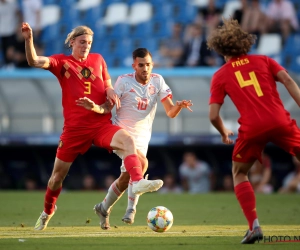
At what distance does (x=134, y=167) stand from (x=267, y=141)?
1762 mm

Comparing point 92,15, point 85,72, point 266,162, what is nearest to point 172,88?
point 266,162

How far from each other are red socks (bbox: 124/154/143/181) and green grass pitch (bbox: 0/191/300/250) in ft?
2.30

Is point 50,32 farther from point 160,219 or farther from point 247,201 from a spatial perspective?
point 247,201

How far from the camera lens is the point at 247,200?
748cm

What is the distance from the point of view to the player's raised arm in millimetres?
8523

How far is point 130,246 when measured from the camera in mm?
7445

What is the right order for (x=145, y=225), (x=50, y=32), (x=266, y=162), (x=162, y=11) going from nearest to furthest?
1. (x=145, y=225)
2. (x=266, y=162)
3. (x=162, y=11)
4. (x=50, y=32)

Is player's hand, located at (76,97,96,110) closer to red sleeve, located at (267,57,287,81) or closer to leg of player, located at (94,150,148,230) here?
leg of player, located at (94,150,148,230)

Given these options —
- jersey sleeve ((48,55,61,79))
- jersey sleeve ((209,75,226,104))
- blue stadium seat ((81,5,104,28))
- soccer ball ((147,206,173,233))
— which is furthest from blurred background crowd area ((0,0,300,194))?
jersey sleeve ((209,75,226,104))

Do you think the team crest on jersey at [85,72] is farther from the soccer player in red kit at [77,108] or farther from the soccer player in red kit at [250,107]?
the soccer player in red kit at [250,107]

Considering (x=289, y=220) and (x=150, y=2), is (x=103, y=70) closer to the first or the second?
(x=289, y=220)

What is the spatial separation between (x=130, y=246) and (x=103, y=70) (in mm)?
2886

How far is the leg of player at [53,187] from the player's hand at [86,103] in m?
0.87

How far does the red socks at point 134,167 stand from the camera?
27.8ft
